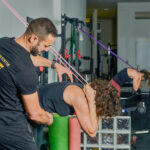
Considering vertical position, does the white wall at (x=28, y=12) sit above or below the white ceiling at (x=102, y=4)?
below

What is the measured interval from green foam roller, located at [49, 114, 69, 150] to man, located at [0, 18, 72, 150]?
0.69m

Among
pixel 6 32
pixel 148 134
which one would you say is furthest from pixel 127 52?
pixel 6 32

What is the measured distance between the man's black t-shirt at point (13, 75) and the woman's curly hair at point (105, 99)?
0.47 meters

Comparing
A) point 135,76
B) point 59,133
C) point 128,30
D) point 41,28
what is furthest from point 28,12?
point 128,30

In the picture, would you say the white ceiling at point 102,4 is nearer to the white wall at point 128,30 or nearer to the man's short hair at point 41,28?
the white wall at point 128,30

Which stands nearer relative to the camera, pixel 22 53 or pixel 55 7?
pixel 22 53

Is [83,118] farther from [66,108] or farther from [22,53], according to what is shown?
[22,53]

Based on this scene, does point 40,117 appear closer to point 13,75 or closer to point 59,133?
point 13,75

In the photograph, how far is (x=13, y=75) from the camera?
1.10m

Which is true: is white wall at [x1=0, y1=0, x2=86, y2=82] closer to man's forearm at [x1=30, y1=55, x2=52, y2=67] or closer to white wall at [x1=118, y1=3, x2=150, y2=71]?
man's forearm at [x1=30, y1=55, x2=52, y2=67]

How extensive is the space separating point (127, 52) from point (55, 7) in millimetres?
4212

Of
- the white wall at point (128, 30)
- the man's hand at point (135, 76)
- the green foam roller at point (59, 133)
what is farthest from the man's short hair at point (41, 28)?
the white wall at point (128, 30)

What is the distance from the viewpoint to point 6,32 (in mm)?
2266

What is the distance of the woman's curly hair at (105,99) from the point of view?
1.52 meters
